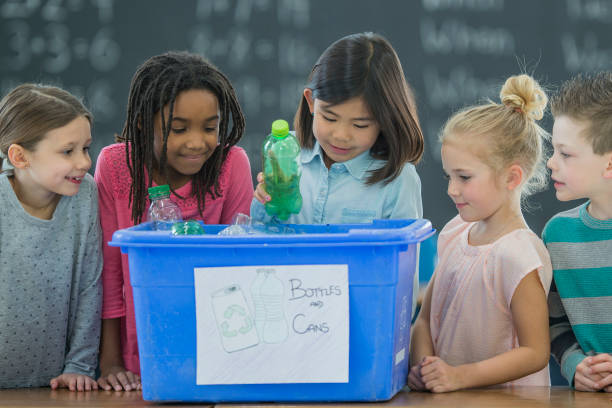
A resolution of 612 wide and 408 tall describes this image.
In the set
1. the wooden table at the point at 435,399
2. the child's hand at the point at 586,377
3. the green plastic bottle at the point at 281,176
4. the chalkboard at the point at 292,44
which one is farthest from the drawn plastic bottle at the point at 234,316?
the chalkboard at the point at 292,44

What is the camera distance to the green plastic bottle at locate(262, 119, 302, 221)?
1.19 m

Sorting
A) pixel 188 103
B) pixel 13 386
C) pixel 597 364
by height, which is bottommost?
pixel 13 386

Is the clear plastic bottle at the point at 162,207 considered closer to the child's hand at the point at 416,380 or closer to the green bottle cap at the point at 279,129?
the green bottle cap at the point at 279,129

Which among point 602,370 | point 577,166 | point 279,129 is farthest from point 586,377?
point 279,129

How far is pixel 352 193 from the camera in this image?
4.70 feet

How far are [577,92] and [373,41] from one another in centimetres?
39

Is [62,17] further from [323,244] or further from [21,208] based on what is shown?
[323,244]

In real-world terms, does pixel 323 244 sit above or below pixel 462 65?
below

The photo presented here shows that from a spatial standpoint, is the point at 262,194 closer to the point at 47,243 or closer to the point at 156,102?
the point at 156,102

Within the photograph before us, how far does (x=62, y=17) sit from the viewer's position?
9.23ft

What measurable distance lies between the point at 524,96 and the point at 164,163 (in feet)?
2.28

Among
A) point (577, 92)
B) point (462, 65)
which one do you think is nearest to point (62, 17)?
point (462, 65)

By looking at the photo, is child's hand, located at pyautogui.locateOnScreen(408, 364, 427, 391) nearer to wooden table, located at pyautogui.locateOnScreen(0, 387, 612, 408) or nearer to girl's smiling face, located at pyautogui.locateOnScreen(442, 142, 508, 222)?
wooden table, located at pyautogui.locateOnScreen(0, 387, 612, 408)

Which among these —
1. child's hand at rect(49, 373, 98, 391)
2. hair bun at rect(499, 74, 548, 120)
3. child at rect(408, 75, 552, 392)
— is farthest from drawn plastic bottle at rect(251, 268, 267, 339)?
hair bun at rect(499, 74, 548, 120)
